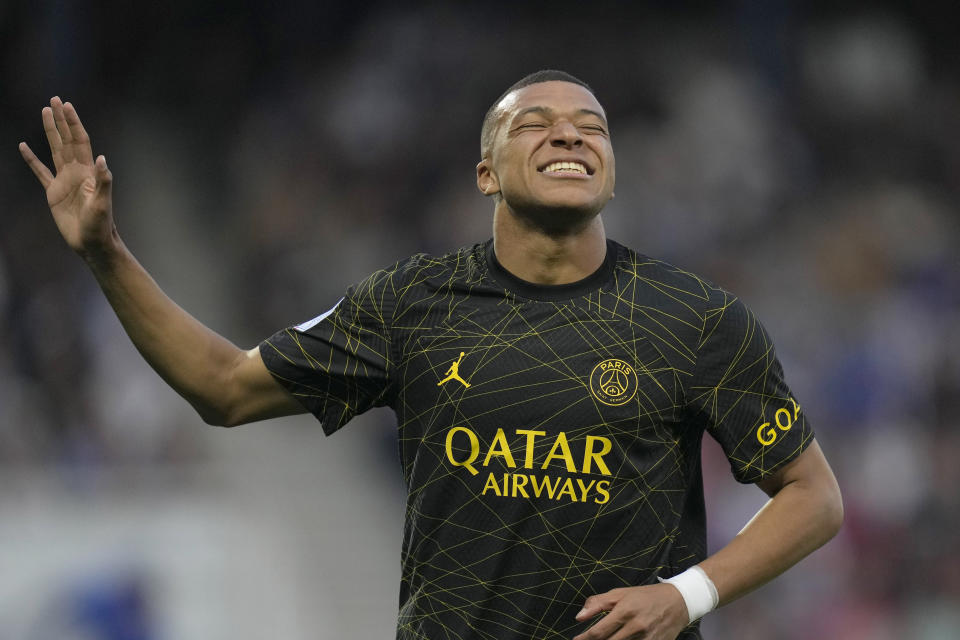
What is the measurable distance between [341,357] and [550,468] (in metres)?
0.58

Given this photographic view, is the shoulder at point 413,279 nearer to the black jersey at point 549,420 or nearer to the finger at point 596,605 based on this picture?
the black jersey at point 549,420

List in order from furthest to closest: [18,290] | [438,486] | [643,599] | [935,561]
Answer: [18,290]
[935,561]
[438,486]
[643,599]

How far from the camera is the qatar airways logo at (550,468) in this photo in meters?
2.91

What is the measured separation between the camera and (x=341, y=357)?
3.13 m

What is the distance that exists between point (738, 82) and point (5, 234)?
577 centimetres

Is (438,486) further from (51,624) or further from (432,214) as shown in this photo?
(432,214)

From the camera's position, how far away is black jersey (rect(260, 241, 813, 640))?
2.92 metres

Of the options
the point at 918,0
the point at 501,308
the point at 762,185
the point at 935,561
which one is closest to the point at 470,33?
the point at 762,185

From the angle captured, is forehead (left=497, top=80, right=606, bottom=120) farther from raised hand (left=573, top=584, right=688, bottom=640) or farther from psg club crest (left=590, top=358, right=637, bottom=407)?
raised hand (left=573, top=584, right=688, bottom=640)

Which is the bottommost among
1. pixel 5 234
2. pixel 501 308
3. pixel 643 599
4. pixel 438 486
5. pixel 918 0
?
pixel 643 599

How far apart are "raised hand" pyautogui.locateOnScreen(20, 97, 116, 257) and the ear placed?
0.91m

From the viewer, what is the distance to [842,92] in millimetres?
10688

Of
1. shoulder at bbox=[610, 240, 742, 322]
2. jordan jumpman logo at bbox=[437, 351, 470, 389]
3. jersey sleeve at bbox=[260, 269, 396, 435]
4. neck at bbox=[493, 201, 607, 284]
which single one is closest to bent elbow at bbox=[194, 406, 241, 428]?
jersey sleeve at bbox=[260, 269, 396, 435]

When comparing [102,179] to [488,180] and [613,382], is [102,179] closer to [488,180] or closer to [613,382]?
[488,180]
